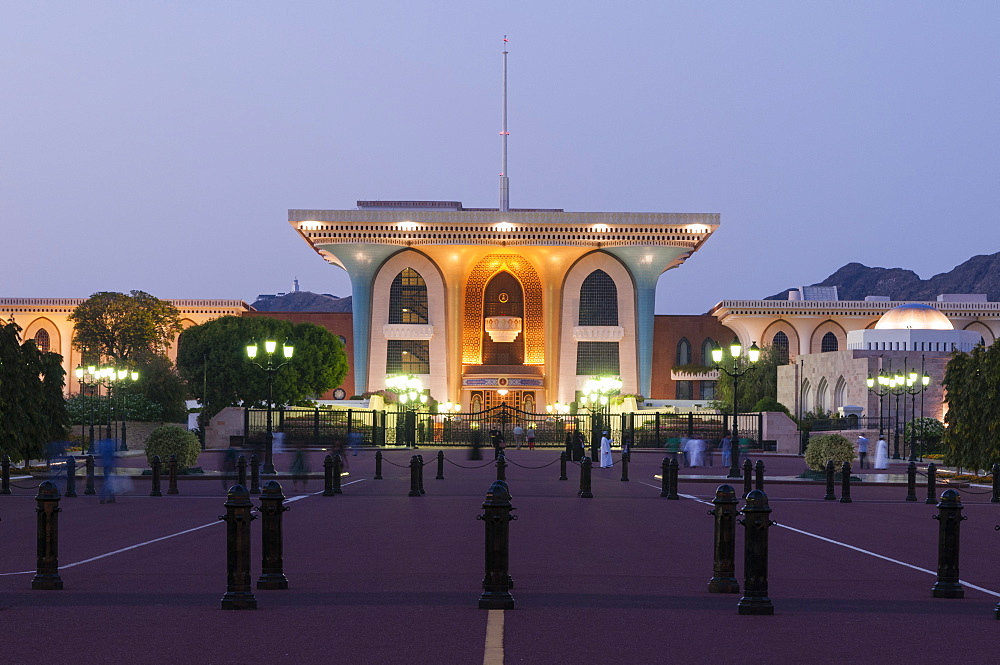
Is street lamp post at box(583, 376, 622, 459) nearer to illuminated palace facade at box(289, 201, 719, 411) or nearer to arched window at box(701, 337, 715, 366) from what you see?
illuminated palace facade at box(289, 201, 719, 411)

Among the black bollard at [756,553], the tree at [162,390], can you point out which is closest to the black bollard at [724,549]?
the black bollard at [756,553]

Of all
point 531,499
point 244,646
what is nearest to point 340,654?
point 244,646

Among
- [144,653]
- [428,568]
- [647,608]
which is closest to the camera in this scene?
[144,653]

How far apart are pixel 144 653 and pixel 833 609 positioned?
537 cm

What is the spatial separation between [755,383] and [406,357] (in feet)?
87.3

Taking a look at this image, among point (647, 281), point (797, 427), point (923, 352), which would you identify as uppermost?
point (647, 281)

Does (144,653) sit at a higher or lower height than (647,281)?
lower

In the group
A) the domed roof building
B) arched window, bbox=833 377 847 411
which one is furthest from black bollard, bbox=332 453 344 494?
the domed roof building

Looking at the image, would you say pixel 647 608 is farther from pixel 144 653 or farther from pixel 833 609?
pixel 144 653

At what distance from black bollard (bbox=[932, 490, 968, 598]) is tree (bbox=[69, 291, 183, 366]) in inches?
2777

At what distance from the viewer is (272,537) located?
9969 mm

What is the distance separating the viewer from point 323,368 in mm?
68438

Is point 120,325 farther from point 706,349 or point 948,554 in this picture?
point 948,554

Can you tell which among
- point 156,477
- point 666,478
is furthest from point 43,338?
point 666,478
